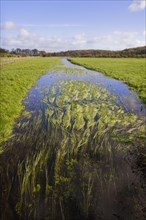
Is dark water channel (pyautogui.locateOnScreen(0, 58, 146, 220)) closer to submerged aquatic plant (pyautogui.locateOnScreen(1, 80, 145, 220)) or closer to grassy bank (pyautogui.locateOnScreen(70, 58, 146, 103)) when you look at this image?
submerged aquatic plant (pyautogui.locateOnScreen(1, 80, 145, 220))

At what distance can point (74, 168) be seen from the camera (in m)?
7.33

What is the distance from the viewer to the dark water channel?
219 inches

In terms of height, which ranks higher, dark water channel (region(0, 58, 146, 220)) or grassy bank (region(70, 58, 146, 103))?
grassy bank (region(70, 58, 146, 103))

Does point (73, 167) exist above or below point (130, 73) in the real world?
below

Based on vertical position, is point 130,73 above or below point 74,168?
above

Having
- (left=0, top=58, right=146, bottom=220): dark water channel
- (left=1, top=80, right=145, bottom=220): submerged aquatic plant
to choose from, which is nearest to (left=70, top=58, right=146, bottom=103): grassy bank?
(left=0, top=58, right=146, bottom=220): dark water channel

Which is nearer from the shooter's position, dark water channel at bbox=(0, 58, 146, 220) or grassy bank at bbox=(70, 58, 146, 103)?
dark water channel at bbox=(0, 58, 146, 220)

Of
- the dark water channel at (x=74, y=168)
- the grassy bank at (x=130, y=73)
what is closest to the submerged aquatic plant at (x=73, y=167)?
the dark water channel at (x=74, y=168)

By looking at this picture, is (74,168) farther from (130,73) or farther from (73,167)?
(130,73)

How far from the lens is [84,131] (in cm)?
1048

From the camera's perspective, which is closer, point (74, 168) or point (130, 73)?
point (74, 168)

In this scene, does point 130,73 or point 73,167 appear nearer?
point 73,167

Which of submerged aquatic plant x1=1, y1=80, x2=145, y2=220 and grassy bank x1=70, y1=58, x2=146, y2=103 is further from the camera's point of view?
grassy bank x1=70, y1=58, x2=146, y2=103

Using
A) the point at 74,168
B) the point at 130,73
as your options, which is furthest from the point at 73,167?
the point at 130,73
